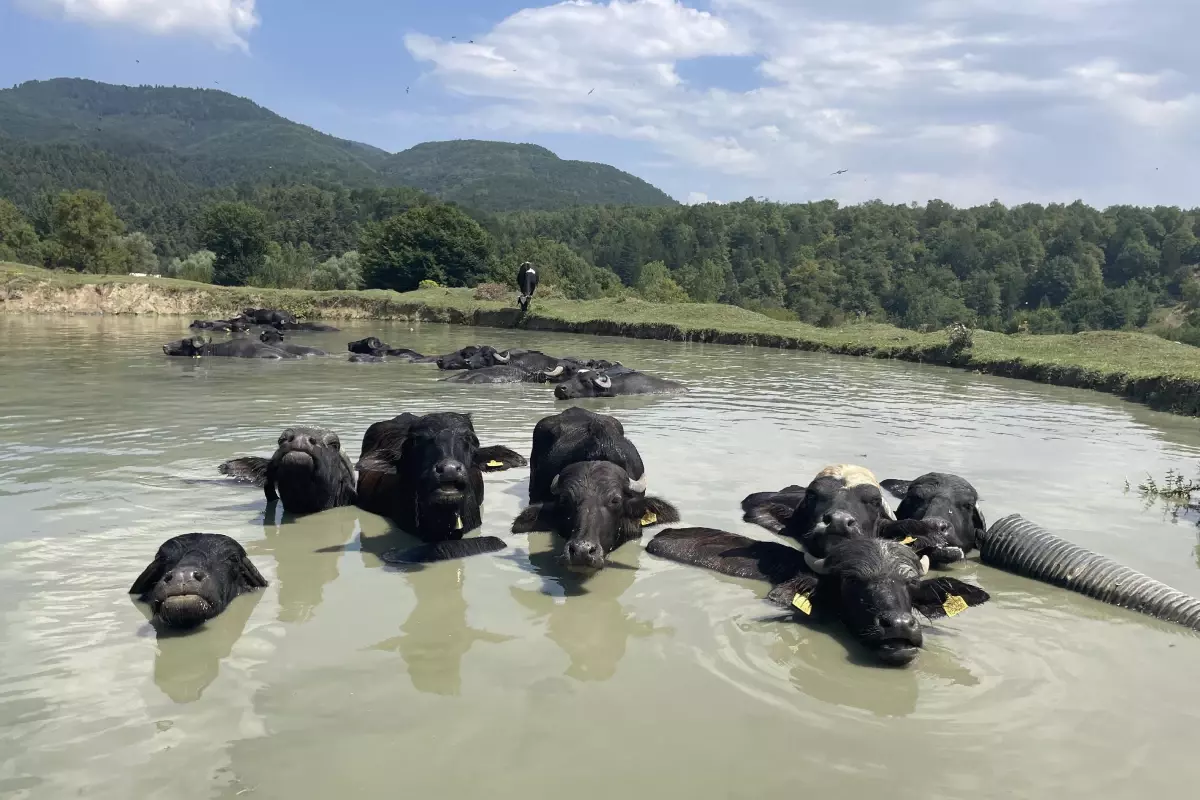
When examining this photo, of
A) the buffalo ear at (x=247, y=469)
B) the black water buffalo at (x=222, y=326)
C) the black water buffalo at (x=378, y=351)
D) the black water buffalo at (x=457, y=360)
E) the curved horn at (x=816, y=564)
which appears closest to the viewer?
the curved horn at (x=816, y=564)

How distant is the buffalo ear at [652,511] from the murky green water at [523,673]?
0.78 feet

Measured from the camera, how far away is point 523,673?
16.0 ft

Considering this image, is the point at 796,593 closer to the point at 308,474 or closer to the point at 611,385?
the point at 308,474

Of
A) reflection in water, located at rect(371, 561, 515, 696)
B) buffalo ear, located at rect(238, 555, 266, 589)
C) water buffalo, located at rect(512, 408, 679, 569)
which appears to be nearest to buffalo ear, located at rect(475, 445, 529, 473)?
water buffalo, located at rect(512, 408, 679, 569)

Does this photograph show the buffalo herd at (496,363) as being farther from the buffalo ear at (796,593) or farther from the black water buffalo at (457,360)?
the buffalo ear at (796,593)

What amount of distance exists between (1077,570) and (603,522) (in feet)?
11.0

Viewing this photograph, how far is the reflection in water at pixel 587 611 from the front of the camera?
5145 mm

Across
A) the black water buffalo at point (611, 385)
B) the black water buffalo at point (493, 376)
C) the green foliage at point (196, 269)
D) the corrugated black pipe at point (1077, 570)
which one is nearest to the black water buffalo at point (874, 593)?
the corrugated black pipe at point (1077, 570)

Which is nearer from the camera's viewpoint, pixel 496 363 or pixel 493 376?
pixel 493 376

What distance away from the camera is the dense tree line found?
5603 centimetres

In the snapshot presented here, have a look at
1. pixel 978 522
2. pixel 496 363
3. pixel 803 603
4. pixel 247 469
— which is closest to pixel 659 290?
pixel 496 363

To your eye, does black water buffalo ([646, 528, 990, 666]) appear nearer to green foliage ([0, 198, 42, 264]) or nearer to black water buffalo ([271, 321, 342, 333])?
black water buffalo ([271, 321, 342, 333])

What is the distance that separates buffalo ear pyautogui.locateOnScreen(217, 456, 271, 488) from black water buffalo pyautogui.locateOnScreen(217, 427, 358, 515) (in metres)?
0.34

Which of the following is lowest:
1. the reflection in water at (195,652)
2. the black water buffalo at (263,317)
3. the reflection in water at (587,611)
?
the reflection in water at (195,652)
